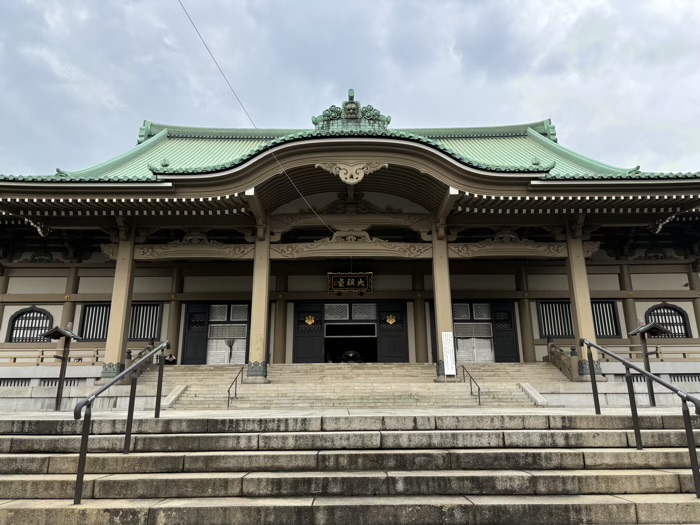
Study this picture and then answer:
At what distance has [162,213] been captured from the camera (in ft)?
39.3

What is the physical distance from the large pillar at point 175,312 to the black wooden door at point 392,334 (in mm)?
6639

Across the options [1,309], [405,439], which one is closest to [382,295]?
[405,439]

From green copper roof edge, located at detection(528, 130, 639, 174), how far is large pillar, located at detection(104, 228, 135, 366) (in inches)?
566

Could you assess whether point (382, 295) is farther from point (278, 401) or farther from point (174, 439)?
point (174, 439)

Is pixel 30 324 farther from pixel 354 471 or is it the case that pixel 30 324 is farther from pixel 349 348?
pixel 354 471

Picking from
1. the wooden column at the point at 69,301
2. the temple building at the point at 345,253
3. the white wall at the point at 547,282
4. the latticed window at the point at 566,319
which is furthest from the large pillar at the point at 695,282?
the wooden column at the point at 69,301

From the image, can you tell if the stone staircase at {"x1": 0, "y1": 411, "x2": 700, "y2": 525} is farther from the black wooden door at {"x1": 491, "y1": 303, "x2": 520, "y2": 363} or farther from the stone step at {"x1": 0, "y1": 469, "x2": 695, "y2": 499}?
the black wooden door at {"x1": 491, "y1": 303, "x2": 520, "y2": 363}

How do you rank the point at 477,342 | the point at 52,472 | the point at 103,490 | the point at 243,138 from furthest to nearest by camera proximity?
the point at 243,138 < the point at 477,342 < the point at 52,472 < the point at 103,490

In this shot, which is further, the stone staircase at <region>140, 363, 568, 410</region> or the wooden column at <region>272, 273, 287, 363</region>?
the wooden column at <region>272, 273, 287, 363</region>

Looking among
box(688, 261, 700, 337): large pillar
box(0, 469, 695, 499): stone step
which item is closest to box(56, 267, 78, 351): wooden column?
box(0, 469, 695, 499): stone step

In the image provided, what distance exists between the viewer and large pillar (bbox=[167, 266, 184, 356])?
14266 mm

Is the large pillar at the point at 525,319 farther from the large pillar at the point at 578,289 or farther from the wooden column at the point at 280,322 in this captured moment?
the wooden column at the point at 280,322

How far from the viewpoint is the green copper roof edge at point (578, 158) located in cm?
1455

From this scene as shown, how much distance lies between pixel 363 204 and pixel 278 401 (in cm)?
617
